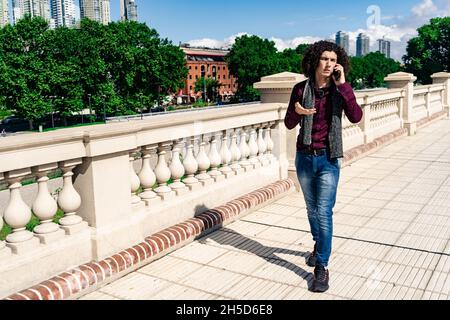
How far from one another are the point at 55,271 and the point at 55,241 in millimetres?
235

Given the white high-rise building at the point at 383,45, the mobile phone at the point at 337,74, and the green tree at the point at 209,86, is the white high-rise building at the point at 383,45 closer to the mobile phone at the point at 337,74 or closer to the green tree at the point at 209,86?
the mobile phone at the point at 337,74

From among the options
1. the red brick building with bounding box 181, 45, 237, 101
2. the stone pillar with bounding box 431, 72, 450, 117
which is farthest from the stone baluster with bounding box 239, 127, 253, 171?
the red brick building with bounding box 181, 45, 237, 101

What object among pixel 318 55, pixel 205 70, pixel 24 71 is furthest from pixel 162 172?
pixel 205 70

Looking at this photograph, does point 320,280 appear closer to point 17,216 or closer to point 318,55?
point 318,55

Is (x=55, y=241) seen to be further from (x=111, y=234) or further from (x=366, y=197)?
(x=366, y=197)

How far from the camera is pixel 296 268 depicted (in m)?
4.29

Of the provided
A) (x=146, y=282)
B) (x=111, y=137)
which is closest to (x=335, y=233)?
(x=146, y=282)

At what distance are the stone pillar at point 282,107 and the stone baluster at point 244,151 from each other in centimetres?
77

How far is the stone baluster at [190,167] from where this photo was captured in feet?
17.2

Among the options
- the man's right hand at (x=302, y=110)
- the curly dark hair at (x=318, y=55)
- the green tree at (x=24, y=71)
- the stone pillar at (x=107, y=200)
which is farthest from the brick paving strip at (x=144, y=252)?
the green tree at (x=24, y=71)

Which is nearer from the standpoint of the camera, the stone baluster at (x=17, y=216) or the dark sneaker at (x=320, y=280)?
the stone baluster at (x=17, y=216)

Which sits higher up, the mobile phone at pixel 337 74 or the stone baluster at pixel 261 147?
the mobile phone at pixel 337 74

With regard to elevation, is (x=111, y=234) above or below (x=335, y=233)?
above

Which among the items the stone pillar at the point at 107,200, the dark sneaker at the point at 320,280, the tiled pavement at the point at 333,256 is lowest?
the tiled pavement at the point at 333,256
